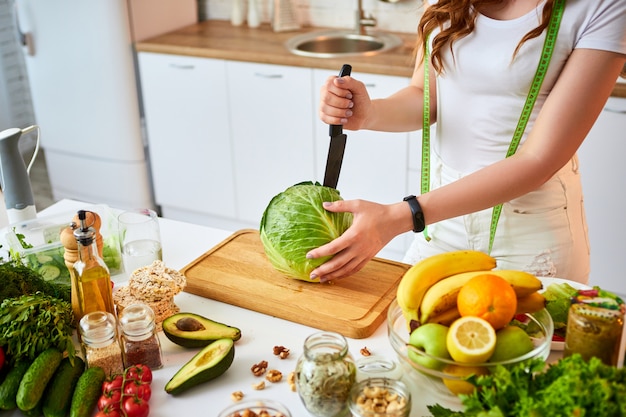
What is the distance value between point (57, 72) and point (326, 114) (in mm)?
2390

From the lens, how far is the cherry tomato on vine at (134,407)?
1.13 metres

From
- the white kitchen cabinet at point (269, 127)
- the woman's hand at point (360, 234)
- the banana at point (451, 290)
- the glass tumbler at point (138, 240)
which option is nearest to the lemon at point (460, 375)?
the banana at point (451, 290)

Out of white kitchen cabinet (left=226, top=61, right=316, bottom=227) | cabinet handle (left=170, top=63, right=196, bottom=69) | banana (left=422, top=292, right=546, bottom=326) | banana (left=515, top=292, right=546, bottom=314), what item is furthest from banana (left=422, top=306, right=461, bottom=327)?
cabinet handle (left=170, top=63, right=196, bottom=69)

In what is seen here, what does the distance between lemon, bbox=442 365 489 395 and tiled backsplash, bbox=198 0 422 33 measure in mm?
2453

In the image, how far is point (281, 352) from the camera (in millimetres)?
1317

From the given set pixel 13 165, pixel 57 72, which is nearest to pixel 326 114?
pixel 13 165

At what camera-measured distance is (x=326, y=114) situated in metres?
1.62

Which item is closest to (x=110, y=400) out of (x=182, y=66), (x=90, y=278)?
(x=90, y=278)

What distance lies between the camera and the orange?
110 cm

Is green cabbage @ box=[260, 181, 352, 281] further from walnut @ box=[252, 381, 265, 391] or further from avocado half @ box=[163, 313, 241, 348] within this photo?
walnut @ box=[252, 381, 265, 391]

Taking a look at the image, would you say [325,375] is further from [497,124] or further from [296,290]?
[497,124]

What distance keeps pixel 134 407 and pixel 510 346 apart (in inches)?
23.7

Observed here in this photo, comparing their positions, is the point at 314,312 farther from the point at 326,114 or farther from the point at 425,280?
the point at 326,114

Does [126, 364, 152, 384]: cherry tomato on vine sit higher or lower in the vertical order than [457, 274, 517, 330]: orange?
lower
